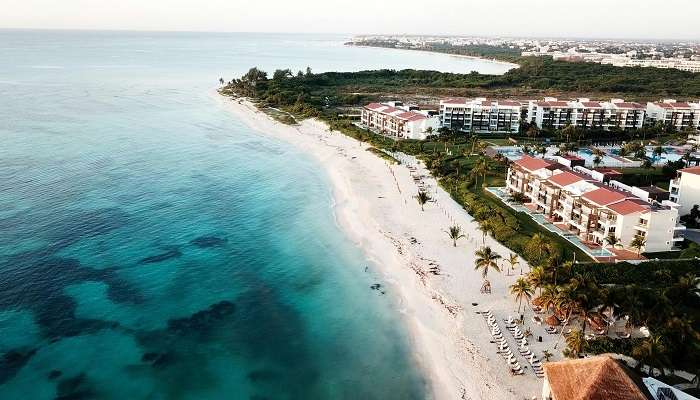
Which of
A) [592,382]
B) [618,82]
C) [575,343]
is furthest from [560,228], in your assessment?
[618,82]

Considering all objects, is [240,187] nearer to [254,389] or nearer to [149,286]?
[149,286]

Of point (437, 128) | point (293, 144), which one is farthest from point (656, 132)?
point (293, 144)

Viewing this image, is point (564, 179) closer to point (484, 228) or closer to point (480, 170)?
point (484, 228)

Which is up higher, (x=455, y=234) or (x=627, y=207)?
(x=627, y=207)

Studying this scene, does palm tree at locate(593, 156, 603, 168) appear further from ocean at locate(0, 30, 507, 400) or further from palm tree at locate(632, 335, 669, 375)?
palm tree at locate(632, 335, 669, 375)

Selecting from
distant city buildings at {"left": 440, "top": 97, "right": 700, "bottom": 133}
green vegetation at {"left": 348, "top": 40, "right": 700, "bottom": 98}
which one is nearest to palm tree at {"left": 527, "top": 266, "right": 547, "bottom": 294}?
distant city buildings at {"left": 440, "top": 97, "right": 700, "bottom": 133}

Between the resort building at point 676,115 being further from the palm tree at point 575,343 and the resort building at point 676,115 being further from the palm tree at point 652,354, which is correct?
the palm tree at point 575,343
